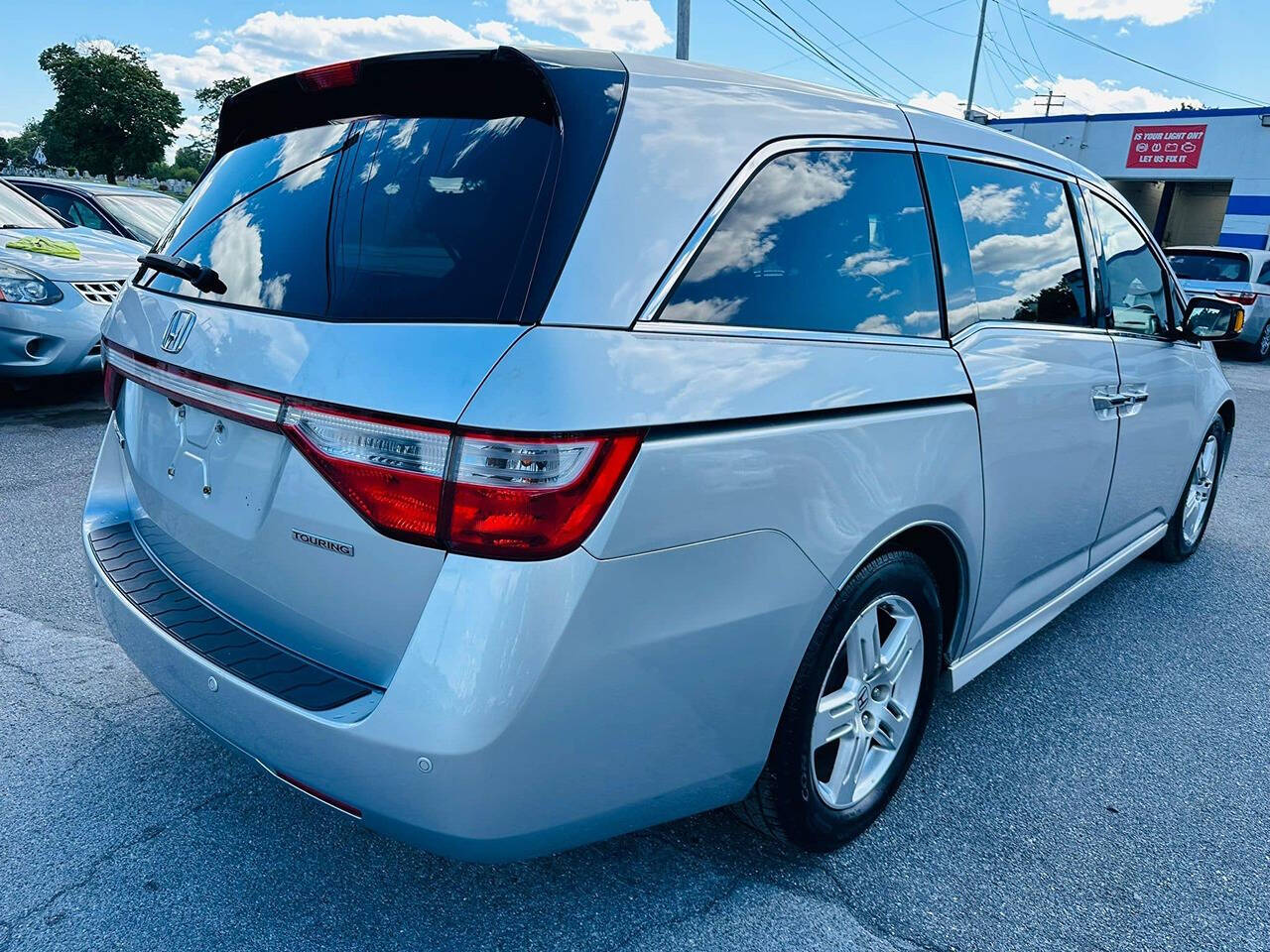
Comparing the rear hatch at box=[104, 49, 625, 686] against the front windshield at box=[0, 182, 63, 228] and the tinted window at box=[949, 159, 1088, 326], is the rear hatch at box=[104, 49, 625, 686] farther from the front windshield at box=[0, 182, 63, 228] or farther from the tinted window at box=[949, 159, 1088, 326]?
the front windshield at box=[0, 182, 63, 228]

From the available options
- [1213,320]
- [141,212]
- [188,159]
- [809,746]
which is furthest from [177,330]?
[188,159]

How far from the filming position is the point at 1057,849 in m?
2.32

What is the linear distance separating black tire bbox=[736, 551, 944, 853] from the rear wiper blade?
4.93ft

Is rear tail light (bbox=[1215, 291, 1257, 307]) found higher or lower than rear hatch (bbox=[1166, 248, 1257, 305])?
lower

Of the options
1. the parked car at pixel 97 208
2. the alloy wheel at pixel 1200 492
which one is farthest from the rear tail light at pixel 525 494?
the parked car at pixel 97 208

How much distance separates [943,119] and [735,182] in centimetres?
103

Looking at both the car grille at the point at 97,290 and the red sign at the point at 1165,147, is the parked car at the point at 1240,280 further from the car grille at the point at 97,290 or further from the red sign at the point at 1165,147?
the red sign at the point at 1165,147

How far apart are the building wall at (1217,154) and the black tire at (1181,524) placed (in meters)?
24.4

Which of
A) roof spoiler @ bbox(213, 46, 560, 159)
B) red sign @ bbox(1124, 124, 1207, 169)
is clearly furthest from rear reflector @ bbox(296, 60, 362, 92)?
red sign @ bbox(1124, 124, 1207, 169)

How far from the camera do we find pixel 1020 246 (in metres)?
2.71

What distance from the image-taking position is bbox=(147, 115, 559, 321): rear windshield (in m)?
1.62

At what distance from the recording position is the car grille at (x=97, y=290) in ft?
20.9

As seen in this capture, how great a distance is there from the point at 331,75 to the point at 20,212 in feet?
22.2

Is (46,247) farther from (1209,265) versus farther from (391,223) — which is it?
(1209,265)
